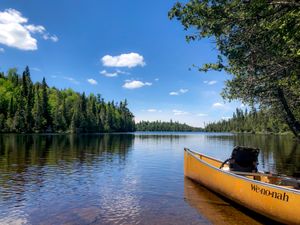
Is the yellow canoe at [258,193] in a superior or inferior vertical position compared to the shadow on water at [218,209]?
superior

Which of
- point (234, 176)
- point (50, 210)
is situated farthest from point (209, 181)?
point (50, 210)

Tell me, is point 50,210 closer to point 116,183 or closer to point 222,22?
point 116,183

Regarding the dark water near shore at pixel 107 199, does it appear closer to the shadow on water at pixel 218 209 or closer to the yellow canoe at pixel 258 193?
the shadow on water at pixel 218 209

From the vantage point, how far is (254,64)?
14.8m

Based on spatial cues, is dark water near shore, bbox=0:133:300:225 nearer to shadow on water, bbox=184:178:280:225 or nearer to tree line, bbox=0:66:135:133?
shadow on water, bbox=184:178:280:225

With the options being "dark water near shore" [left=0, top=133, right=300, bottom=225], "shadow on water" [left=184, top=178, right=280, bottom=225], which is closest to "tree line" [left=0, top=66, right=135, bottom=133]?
"dark water near shore" [left=0, top=133, right=300, bottom=225]

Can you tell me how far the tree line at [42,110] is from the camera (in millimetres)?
115312

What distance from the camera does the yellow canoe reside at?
34.8ft

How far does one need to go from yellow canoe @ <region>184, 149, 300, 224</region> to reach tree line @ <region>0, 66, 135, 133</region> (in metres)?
108

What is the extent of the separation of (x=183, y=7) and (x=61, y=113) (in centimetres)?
12304

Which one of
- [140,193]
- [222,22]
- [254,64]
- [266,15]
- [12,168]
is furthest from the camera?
[12,168]

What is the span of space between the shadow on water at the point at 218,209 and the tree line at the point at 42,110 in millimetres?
107297

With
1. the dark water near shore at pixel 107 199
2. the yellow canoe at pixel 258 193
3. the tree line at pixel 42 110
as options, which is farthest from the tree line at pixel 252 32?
the tree line at pixel 42 110

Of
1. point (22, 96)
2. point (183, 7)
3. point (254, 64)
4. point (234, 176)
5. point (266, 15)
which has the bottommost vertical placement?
point (234, 176)
